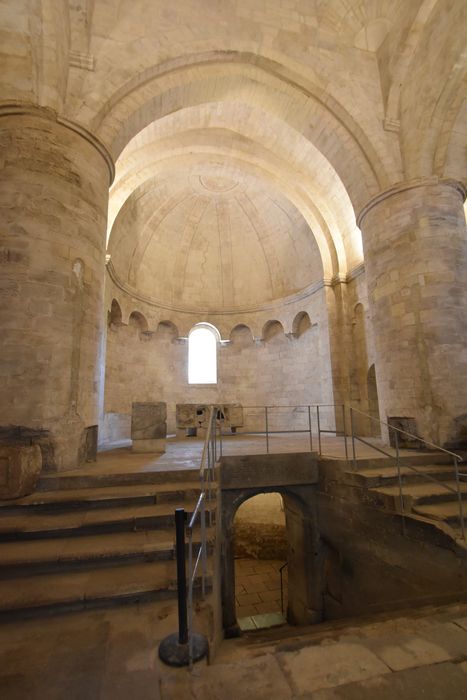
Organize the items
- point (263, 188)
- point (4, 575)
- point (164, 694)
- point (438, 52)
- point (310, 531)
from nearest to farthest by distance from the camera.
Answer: point (164, 694)
point (4, 575)
point (310, 531)
point (438, 52)
point (263, 188)

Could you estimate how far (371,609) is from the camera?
5.47 metres

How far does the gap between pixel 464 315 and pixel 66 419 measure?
26.9ft

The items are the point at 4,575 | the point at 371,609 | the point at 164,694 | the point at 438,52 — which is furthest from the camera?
the point at 438,52

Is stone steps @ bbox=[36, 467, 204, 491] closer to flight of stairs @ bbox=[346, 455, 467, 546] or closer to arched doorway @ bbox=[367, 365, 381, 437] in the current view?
flight of stairs @ bbox=[346, 455, 467, 546]

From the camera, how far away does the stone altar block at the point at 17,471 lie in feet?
15.1

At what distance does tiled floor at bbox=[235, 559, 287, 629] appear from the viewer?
27.7 feet

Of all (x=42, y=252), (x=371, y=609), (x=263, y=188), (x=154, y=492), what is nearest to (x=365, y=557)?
(x=371, y=609)

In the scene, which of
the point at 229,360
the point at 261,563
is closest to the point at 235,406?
the point at 261,563

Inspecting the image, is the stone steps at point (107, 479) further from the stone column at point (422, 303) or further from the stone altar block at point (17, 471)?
the stone column at point (422, 303)

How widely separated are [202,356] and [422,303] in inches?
391

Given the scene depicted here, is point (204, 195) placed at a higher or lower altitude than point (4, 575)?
higher

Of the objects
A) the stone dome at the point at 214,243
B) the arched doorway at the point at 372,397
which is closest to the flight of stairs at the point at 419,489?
the arched doorway at the point at 372,397

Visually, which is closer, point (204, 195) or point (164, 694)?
point (164, 694)

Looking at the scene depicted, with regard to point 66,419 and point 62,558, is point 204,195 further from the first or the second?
point 62,558
